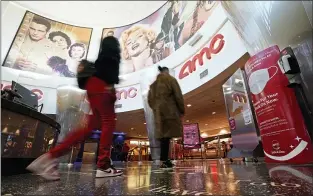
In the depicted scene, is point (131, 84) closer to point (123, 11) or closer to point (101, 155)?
point (123, 11)

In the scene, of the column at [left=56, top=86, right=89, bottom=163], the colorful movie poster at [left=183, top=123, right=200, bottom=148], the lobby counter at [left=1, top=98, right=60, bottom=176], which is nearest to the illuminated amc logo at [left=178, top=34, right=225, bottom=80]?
the colorful movie poster at [left=183, top=123, right=200, bottom=148]

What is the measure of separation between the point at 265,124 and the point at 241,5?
5.75 feet

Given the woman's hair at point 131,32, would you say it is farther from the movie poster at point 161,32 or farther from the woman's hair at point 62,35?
the woman's hair at point 62,35

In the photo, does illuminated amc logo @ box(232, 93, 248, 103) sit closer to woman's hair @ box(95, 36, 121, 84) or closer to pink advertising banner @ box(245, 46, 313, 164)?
pink advertising banner @ box(245, 46, 313, 164)

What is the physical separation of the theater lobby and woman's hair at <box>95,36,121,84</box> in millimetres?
101

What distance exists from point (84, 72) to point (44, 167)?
2.83ft

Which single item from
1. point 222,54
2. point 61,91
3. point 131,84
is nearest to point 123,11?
point 131,84

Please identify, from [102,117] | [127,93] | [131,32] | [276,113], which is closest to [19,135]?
[102,117]

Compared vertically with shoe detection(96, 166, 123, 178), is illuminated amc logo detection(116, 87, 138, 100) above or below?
above

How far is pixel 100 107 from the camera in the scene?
1825 mm

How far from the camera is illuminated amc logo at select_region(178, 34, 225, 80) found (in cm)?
709

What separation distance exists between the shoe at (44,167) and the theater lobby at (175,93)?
15 centimetres

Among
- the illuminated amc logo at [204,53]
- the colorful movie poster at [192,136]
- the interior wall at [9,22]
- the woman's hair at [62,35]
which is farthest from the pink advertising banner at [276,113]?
the woman's hair at [62,35]

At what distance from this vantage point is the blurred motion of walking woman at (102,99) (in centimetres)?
178
